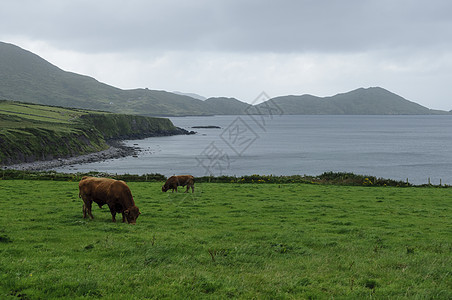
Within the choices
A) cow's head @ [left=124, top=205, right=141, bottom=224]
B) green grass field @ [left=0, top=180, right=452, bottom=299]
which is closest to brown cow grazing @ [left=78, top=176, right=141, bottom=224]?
cow's head @ [left=124, top=205, right=141, bottom=224]

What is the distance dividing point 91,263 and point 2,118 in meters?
123

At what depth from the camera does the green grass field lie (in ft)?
30.1

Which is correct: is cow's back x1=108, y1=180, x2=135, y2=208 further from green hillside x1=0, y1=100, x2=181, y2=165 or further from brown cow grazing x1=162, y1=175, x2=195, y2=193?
green hillside x1=0, y1=100, x2=181, y2=165

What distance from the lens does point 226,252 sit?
1320 cm

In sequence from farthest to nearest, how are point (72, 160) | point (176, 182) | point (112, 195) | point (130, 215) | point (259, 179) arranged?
point (72, 160) → point (259, 179) → point (176, 182) → point (130, 215) → point (112, 195)

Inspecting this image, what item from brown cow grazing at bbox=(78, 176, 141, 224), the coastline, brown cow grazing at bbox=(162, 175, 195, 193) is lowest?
the coastline

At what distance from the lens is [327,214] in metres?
23.7

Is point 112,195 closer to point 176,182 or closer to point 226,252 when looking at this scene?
point 226,252

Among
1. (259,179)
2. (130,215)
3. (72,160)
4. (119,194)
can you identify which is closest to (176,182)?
(259,179)

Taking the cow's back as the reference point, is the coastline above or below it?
below

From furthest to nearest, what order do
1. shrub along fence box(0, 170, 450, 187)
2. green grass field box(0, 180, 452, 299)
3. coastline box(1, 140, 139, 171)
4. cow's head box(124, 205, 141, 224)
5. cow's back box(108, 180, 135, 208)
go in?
coastline box(1, 140, 139, 171) < shrub along fence box(0, 170, 450, 187) < cow's head box(124, 205, 141, 224) < cow's back box(108, 180, 135, 208) < green grass field box(0, 180, 452, 299)

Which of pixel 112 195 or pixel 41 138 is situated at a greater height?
pixel 41 138

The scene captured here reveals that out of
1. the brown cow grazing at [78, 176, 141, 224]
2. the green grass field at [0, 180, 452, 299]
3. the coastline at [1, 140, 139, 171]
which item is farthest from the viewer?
the coastline at [1, 140, 139, 171]

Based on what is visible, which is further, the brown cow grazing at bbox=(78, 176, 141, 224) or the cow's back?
the brown cow grazing at bbox=(78, 176, 141, 224)
